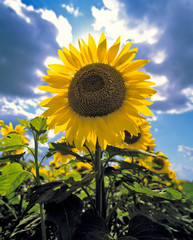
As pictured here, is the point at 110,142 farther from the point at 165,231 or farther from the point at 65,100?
the point at 165,231

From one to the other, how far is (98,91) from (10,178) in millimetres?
947

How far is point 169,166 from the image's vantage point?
16.6 ft

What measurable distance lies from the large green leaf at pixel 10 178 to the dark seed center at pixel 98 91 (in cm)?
68

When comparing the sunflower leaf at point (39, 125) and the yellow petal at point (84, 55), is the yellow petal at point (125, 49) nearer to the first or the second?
the yellow petal at point (84, 55)

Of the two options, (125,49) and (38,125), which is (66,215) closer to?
(38,125)

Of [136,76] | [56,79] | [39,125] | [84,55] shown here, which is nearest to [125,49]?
[136,76]

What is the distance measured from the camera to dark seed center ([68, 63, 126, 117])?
1.78 m

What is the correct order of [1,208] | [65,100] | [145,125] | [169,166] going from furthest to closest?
[169,166]
[1,208]
[145,125]
[65,100]

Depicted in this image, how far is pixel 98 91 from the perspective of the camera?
1.78 meters

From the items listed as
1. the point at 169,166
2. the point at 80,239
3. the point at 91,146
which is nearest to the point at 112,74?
the point at 91,146

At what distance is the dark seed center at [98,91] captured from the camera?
69.9 inches

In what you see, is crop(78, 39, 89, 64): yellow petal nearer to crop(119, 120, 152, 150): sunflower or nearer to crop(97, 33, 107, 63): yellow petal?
crop(97, 33, 107, 63): yellow petal

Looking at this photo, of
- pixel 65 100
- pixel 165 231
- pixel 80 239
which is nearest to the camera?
pixel 80 239

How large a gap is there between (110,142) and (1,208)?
3220 mm
